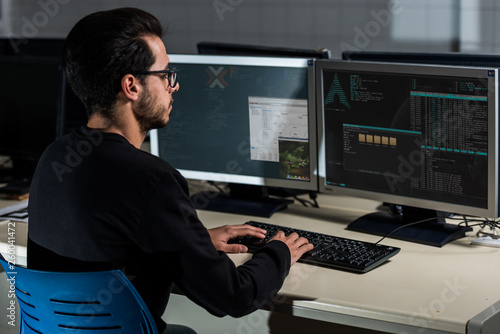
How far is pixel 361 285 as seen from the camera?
1614mm

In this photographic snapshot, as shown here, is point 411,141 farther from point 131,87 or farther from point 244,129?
point 131,87

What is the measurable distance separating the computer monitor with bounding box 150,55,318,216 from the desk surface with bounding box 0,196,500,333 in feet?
1.41

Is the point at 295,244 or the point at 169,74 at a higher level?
the point at 169,74

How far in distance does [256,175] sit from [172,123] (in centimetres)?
35

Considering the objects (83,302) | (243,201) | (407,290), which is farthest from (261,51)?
(83,302)

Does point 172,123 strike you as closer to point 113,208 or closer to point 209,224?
point 209,224

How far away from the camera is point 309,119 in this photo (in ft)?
6.93

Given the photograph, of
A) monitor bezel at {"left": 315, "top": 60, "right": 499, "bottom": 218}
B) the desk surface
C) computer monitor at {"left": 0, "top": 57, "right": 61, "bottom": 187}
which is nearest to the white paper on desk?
computer monitor at {"left": 0, "top": 57, "right": 61, "bottom": 187}

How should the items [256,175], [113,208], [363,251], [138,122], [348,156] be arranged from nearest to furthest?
[113,208]
[138,122]
[363,251]
[348,156]
[256,175]

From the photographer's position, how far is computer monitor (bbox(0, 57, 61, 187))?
249 centimetres

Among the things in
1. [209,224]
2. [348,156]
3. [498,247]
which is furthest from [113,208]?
[498,247]

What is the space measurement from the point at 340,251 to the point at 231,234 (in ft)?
1.01

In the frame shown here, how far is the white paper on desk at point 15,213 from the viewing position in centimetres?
223

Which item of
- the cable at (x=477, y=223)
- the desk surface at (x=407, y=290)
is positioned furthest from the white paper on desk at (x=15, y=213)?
the cable at (x=477, y=223)
